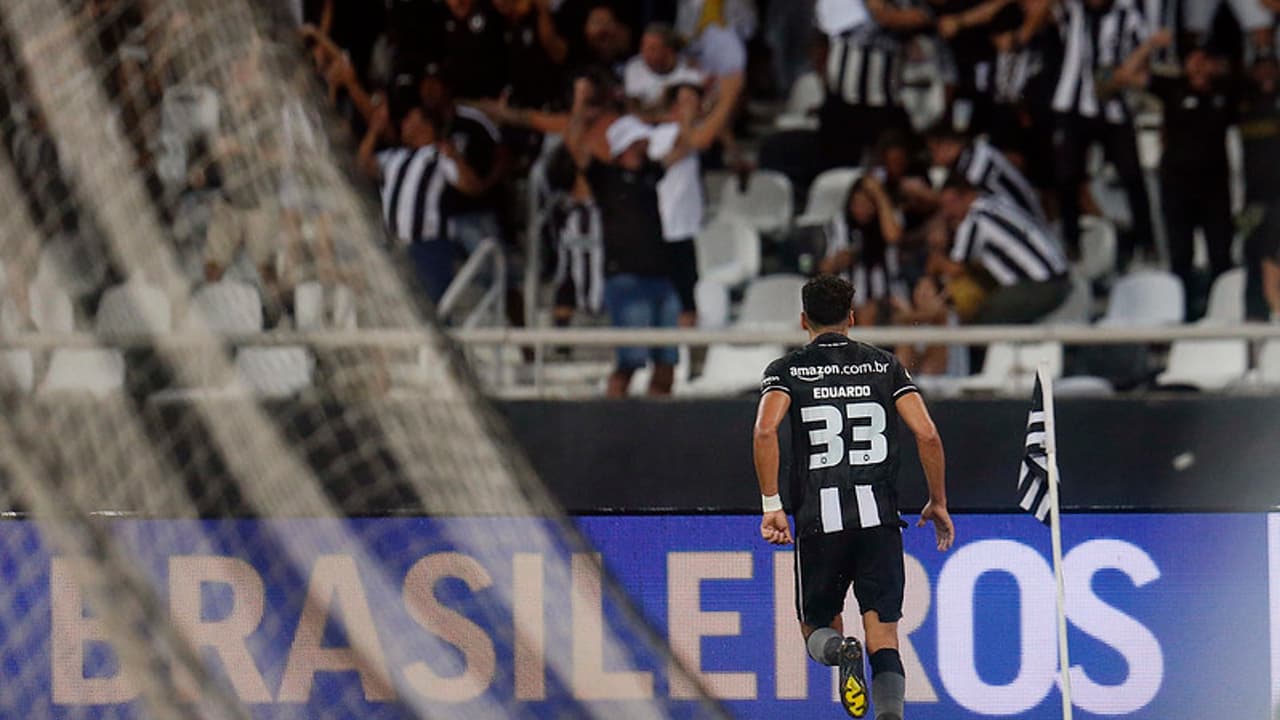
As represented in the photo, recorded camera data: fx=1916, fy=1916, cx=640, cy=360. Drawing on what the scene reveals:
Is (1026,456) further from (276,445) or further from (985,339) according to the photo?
(276,445)

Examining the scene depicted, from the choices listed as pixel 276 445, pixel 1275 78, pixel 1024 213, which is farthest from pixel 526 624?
pixel 1275 78

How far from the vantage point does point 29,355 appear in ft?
22.7

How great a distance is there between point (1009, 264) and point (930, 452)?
112 inches

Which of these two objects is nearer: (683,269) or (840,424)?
(840,424)

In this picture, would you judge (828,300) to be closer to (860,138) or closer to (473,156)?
(473,156)

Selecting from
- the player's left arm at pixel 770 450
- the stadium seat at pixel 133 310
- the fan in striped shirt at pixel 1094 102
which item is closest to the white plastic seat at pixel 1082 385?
the fan in striped shirt at pixel 1094 102

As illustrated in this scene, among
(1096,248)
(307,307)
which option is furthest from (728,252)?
(307,307)

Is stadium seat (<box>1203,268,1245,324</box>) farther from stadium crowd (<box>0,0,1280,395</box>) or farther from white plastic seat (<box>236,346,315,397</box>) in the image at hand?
white plastic seat (<box>236,346,315,397</box>)

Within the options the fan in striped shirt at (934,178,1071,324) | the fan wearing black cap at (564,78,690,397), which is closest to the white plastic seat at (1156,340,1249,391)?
the fan in striped shirt at (934,178,1071,324)

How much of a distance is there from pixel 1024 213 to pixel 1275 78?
Answer: 147cm

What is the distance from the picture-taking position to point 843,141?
944 cm

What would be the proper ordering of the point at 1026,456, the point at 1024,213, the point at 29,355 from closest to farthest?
the point at 1026,456 → the point at 29,355 → the point at 1024,213

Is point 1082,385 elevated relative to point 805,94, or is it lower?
lower

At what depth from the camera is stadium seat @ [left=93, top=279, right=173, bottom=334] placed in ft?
23.2
